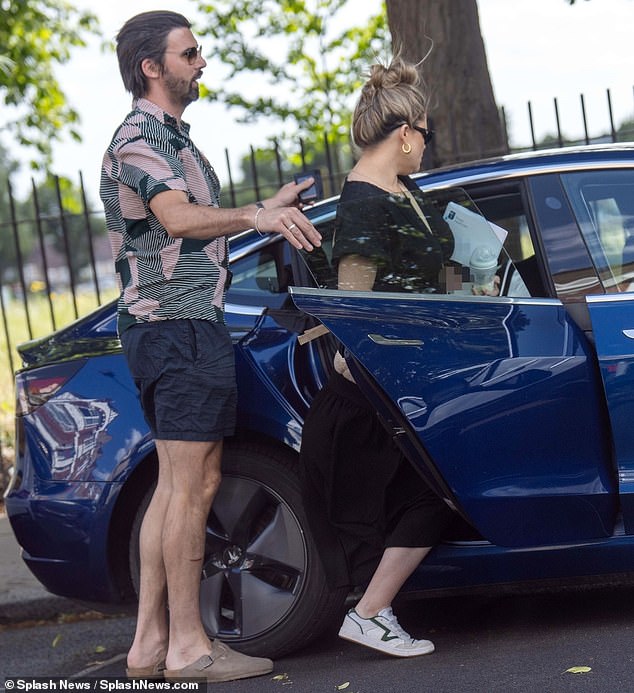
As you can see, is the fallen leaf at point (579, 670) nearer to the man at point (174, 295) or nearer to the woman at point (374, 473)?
the woman at point (374, 473)

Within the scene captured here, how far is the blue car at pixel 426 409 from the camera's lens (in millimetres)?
3371

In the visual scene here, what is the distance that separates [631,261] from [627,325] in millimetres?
295

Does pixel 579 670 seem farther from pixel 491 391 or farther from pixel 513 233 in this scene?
pixel 513 233

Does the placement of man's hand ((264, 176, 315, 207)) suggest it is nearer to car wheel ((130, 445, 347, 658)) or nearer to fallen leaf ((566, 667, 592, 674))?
car wheel ((130, 445, 347, 658))

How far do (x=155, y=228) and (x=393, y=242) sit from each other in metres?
0.72

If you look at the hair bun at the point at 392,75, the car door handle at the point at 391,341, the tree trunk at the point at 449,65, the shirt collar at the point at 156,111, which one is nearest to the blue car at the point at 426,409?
the car door handle at the point at 391,341

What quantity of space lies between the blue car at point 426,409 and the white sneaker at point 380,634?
0.13 metres

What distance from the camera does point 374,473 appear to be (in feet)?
11.9

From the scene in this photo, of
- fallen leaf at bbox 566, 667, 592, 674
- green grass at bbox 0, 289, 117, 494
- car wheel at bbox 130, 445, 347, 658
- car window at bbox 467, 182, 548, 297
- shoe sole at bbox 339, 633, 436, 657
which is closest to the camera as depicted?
fallen leaf at bbox 566, 667, 592, 674

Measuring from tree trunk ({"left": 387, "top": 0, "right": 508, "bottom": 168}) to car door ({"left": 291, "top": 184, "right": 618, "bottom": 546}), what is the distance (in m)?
3.69

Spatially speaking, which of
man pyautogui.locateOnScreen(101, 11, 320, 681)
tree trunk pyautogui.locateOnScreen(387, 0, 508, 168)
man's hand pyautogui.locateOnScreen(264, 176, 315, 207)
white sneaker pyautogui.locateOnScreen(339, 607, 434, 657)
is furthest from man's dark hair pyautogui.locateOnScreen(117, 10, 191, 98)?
tree trunk pyautogui.locateOnScreen(387, 0, 508, 168)

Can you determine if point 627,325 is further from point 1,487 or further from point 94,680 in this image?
point 1,487

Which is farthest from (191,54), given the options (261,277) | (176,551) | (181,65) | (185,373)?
(176,551)

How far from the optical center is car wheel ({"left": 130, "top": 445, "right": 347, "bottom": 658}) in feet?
12.3
